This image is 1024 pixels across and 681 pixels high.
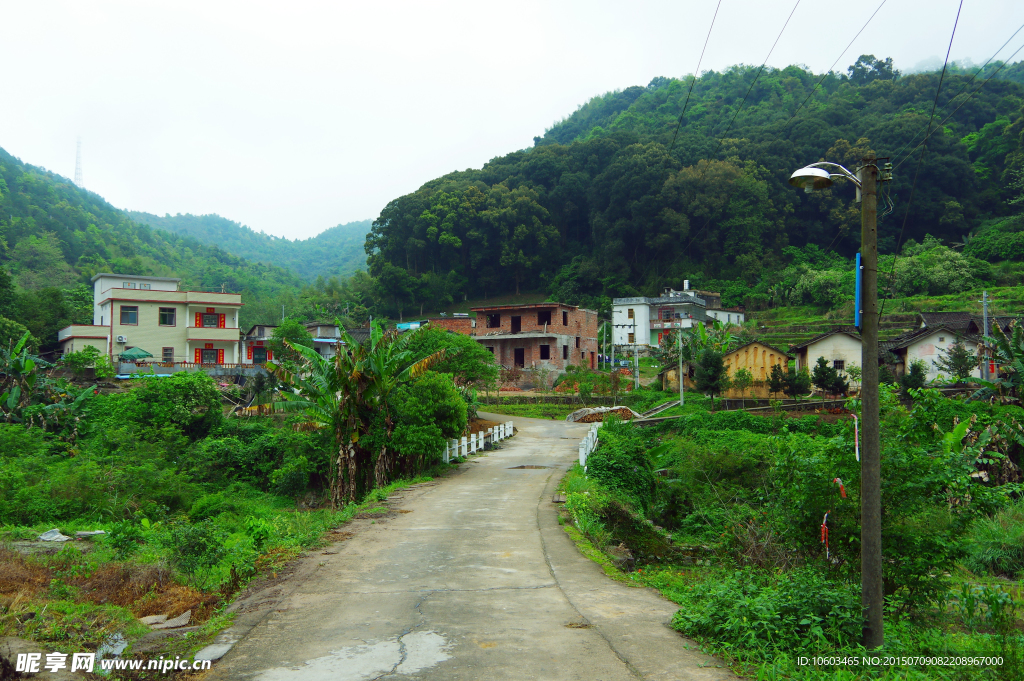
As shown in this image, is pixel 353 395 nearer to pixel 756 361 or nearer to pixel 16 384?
pixel 16 384

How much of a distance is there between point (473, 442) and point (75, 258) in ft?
249

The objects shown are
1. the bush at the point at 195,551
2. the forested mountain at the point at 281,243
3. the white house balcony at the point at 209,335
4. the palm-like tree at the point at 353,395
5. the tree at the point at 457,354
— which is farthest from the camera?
the forested mountain at the point at 281,243

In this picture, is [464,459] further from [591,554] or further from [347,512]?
[591,554]

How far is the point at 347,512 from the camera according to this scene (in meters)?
13.6

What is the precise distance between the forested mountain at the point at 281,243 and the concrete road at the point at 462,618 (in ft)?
389

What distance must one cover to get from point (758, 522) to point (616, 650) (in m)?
5.38

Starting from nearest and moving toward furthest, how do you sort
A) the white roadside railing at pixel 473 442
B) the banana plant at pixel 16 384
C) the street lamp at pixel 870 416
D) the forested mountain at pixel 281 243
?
the street lamp at pixel 870 416, the white roadside railing at pixel 473 442, the banana plant at pixel 16 384, the forested mountain at pixel 281 243

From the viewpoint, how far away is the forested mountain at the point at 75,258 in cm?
4869

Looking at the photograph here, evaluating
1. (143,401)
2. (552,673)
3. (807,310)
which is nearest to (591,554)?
(552,673)

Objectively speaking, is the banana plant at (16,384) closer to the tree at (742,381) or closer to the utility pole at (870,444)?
the utility pole at (870,444)

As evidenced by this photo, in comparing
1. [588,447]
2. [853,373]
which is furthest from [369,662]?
[853,373]

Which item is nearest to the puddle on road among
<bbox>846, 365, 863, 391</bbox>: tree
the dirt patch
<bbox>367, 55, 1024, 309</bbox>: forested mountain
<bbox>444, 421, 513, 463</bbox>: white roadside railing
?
the dirt patch

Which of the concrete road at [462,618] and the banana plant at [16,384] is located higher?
the banana plant at [16,384]

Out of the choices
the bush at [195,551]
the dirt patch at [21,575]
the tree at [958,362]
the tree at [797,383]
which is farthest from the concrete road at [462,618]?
the tree at [958,362]
